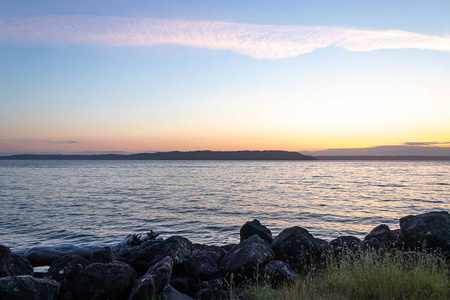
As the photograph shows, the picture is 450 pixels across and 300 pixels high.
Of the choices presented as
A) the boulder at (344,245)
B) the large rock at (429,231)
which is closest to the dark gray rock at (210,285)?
the boulder at (344,245)

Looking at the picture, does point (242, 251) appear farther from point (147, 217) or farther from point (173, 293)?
point (147, 217)

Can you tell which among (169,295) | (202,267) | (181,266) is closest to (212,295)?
(169,295)

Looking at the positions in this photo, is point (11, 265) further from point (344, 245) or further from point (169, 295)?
point (344, 245)

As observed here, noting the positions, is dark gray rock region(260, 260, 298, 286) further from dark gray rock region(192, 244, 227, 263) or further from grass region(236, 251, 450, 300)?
dark gray rock region(192, 244, 227, 263)

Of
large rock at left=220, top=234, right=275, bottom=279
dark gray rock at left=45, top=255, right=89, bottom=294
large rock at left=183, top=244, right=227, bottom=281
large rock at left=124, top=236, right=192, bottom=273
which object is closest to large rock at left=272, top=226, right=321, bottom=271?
large rock at left=220, top=234, right=275, bottom=279

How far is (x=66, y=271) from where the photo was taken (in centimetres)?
928

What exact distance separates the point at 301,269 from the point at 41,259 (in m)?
9.65

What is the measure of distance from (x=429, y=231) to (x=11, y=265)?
12.5m

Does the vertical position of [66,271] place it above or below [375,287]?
below

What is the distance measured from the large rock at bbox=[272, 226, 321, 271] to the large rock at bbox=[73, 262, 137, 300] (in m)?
4.70

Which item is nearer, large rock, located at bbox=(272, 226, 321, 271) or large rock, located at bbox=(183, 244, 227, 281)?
large rock, located at bbox=(183, 244, 227, 281)

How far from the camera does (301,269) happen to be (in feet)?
34.4

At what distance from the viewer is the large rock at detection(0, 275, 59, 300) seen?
22.5 ft

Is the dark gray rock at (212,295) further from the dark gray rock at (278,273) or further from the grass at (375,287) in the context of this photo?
the dark gray rock at (278,273)
